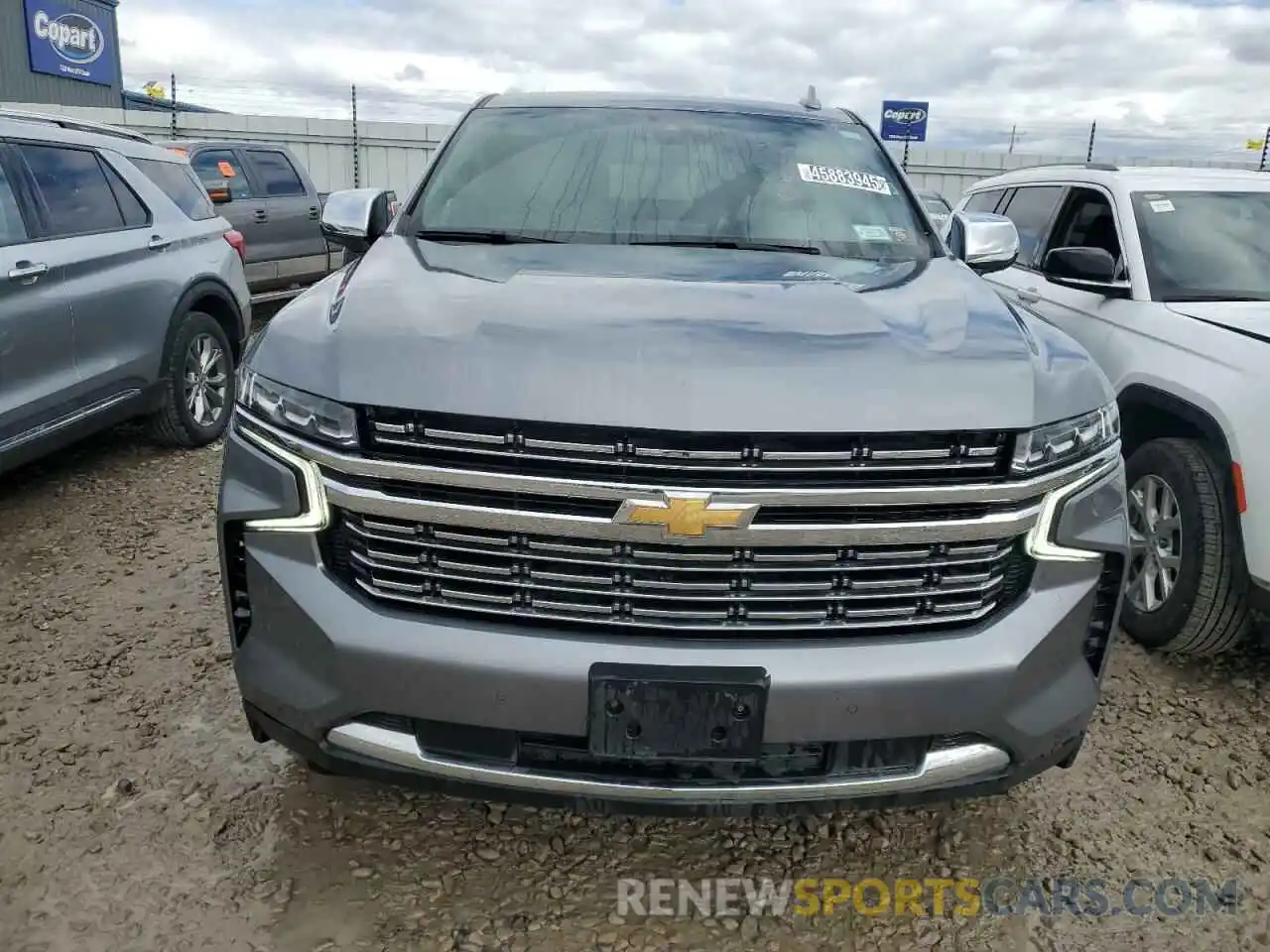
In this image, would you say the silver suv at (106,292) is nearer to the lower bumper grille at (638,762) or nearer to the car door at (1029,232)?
the lower bumper grille at (638,762)

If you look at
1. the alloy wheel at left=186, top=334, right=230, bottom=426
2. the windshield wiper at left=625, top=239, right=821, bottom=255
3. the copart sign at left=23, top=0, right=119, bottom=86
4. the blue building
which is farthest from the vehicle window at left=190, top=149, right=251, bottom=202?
the copart sign at left=23, top=0, right=119, bottom=86

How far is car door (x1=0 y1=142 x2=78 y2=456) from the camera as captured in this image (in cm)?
418

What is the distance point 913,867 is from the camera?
252cm

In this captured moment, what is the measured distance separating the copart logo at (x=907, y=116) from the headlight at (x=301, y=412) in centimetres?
2061

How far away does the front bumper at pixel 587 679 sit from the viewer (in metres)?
1.92

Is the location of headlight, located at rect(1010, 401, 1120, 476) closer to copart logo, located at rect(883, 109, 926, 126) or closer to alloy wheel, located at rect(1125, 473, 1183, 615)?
alloy wheel, located at rect(1125, 473, 1183, 615)

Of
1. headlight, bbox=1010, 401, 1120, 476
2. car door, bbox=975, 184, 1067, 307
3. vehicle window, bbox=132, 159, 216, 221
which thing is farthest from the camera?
vehicle window, bbox=132, 159, 216, 221

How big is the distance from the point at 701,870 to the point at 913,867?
53cm

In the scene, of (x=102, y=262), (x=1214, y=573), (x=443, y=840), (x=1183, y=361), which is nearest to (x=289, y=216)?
(x=102, y=262)

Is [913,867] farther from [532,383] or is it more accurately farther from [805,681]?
[532,383]

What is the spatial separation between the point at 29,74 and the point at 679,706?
34.2 metres

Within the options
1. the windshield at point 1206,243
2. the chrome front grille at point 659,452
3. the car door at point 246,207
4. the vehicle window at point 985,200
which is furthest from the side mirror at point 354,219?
the car door at point 246,207

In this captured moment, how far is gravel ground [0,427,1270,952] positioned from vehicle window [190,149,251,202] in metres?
6.89

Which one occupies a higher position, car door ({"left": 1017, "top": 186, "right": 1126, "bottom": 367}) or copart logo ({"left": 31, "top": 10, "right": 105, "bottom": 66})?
copart logo ({"left": 31, "top": 10, "right": 105, "bottom": 66})
